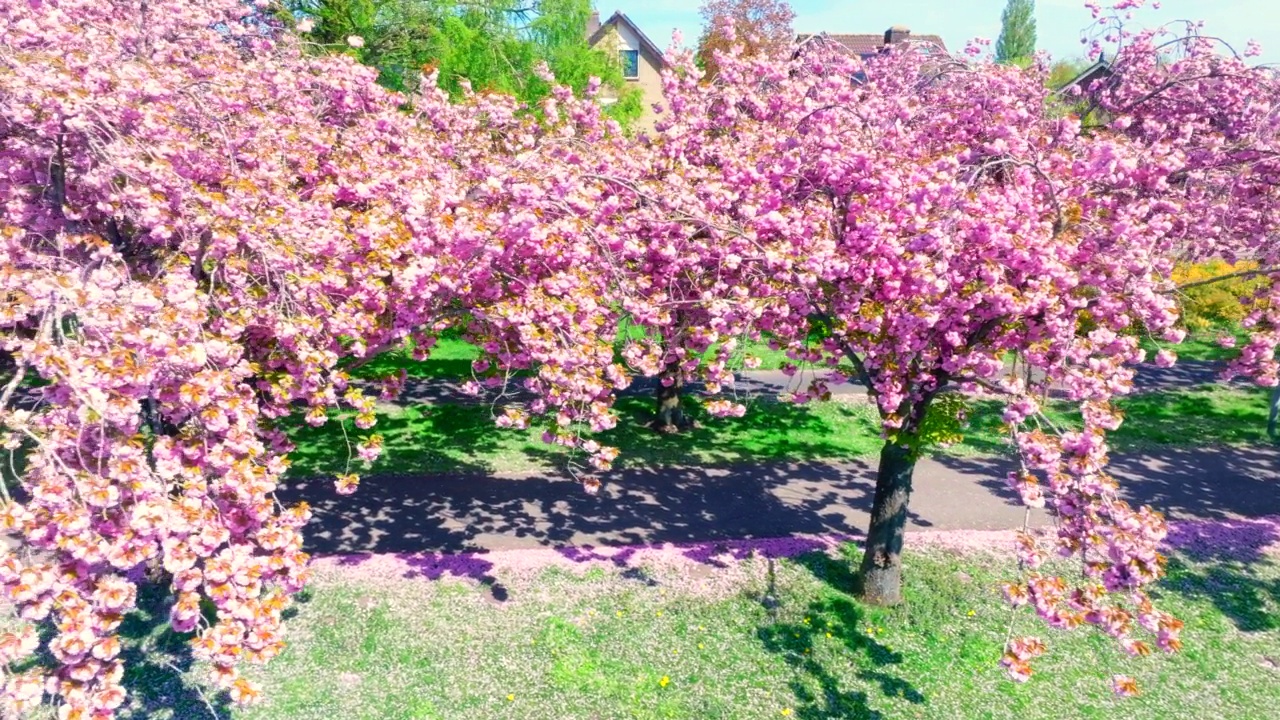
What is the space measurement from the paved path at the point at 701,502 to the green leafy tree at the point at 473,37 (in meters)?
13.0

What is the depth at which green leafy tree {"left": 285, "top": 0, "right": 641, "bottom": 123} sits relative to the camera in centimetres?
2006

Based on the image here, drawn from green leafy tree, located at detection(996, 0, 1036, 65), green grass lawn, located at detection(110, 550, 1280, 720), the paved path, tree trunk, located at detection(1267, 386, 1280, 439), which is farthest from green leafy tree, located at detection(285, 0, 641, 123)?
green leafy tree, located at detection(996, 0, 1036, 65)

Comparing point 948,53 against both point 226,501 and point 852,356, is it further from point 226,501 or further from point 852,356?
point 226,501

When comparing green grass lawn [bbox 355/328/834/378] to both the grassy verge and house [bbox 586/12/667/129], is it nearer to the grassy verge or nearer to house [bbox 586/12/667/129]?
the grassy verge

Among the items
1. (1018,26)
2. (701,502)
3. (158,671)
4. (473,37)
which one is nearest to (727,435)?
(701,502)

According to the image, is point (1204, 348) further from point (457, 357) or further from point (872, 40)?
point (872, 40)

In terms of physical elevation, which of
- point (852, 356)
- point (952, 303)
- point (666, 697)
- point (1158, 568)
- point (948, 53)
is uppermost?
point (948, 53)

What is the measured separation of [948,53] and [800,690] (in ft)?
36.3

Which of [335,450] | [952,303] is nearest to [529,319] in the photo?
[952,303]

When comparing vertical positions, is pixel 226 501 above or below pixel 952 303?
below

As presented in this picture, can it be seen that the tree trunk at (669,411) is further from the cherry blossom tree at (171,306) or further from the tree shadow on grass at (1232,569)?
the tree shadow on grass at (1232,569)

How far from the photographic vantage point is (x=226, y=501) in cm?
476

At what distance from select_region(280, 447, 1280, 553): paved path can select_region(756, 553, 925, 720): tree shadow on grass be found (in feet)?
5.43

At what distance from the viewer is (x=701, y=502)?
10.4m
